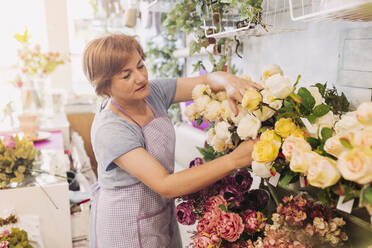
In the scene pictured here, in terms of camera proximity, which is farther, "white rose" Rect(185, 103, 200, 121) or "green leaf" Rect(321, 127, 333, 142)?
"white rose" Rect(185, 103, 200, 121)

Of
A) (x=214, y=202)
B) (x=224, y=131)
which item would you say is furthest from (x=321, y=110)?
(x=214, y=202)

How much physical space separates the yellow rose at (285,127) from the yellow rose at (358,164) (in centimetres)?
19

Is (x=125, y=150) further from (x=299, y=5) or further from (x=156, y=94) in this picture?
(x=299, y=5)

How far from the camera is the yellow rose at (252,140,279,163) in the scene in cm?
63

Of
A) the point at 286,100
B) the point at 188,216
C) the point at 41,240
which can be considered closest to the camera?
the point at 286,100

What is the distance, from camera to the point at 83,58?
1082mm

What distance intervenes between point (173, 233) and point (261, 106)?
2.51 feet

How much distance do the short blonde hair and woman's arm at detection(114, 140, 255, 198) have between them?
0.89 feet

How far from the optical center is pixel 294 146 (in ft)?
1.90

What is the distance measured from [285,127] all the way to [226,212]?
0.27 m

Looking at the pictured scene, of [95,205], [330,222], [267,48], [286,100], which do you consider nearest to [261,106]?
[286,100]

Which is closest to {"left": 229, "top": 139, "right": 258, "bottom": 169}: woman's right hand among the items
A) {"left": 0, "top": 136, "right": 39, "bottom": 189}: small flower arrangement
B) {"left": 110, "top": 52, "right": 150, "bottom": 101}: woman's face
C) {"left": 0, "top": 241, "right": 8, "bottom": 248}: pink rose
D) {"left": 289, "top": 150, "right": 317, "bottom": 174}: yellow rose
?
{"left": 289, "top": 150, "right": 317, "bottom": 174}: yellow rose

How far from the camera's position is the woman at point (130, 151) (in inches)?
37.3

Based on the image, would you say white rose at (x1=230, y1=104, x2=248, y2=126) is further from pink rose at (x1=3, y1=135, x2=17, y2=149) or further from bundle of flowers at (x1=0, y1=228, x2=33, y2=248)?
pink rose at (x1=3, y1=135, x2=17, y2=149)
